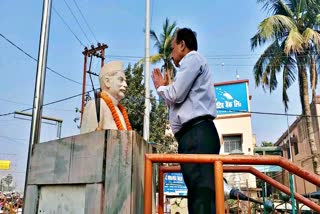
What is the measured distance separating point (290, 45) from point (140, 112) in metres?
6.46

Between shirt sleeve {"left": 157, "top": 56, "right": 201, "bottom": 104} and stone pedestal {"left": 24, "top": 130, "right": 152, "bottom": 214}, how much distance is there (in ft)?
1.19

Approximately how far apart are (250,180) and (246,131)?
221 cm

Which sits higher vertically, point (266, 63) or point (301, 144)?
point (266, 63)

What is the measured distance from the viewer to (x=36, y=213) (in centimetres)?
221

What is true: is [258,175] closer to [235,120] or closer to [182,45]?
[182,45]

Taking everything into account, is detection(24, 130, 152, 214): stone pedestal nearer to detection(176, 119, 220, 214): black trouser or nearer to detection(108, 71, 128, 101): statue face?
detection(176, 119, 220, 214): black trouser

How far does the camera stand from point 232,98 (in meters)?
13.7

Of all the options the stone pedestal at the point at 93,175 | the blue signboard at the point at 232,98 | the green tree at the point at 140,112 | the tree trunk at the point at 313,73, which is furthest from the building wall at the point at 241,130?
the stone pedestal at the point at 93,175

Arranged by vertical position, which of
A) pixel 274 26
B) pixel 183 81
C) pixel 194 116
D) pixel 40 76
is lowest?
pixel 194 116

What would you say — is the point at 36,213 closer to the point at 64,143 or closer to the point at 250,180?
the point at 64,143

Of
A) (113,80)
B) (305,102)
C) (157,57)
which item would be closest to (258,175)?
(113,80)

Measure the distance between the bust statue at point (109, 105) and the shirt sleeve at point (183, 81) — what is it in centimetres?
79

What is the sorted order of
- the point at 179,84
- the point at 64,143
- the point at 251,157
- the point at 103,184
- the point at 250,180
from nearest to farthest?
the point at 251,157 < the point at 179,84 < the point at 103,184 < the point at 64,143 < the point at 250,180

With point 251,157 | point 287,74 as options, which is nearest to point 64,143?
point 251,157
